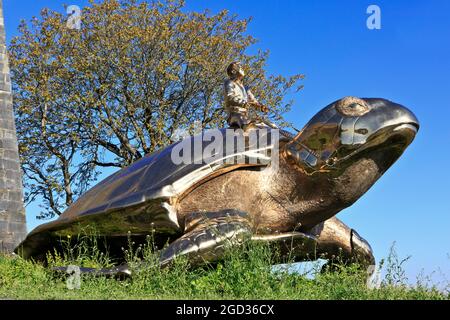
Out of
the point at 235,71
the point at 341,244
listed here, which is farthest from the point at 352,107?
the point at 341,244

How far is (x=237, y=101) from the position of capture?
24.5 feet

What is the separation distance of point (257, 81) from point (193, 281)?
60.8ft

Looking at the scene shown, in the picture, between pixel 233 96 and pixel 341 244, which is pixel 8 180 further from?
pixel 341 244

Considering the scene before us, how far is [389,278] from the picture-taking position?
6.24 m

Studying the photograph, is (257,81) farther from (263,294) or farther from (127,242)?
(263,294)

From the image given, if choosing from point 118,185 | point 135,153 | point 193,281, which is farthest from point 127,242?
point 135,153

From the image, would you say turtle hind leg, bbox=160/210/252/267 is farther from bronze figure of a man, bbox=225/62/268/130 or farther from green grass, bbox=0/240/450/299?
bronze figure of a man, bbox=225/62/268/130

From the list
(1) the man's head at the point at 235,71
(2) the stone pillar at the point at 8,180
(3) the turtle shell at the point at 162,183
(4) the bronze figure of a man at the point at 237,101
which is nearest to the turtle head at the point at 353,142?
(3) the turtle shell at the point at 162,183

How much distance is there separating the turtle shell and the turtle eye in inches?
30.4

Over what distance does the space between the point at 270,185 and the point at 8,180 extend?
33.8ft

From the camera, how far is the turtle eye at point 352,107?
6613mm

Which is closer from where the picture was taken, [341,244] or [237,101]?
[237,101]
